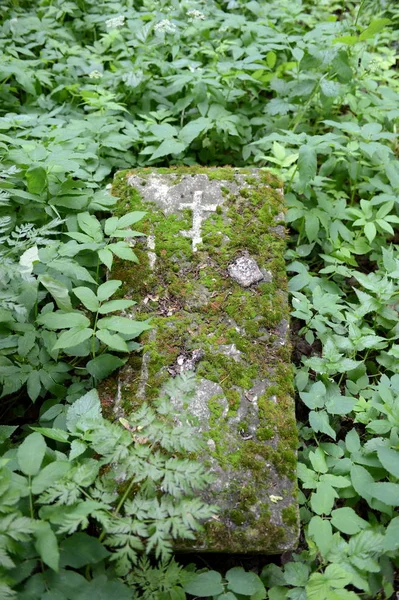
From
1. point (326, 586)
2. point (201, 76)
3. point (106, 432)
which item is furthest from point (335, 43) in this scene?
point (326, 586)

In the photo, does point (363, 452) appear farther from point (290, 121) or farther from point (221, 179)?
point (290, 121)

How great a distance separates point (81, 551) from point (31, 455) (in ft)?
1.34

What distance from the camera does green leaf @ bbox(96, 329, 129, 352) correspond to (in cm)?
221

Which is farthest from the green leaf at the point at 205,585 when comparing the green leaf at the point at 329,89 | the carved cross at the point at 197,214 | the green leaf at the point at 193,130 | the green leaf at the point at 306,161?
the green leaf at the point at 329,89

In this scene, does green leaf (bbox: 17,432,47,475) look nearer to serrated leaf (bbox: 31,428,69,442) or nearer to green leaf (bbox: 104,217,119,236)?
serrated leaf (bbox: 31,428,69,442)

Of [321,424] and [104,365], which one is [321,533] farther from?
[104,365]

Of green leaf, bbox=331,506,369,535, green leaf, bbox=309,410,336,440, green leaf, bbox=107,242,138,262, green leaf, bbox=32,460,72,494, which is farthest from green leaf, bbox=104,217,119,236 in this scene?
green leaf, bbox=331,506,369,535

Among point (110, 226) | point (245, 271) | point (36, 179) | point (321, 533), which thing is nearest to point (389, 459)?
point (321, 533)

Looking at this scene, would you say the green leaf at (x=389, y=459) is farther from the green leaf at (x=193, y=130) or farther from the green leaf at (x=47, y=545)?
the green leaf at (x=193, y=130)

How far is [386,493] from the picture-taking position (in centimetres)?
205

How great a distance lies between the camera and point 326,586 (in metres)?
1.89

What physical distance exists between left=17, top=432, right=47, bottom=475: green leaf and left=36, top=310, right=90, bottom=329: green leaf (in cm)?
56

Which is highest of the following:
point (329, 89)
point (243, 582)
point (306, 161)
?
point (329, 89)

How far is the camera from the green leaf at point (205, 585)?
1.92 m
